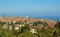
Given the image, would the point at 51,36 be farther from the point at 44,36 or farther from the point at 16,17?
the point at 16,17

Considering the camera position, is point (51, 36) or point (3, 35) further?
point (51, 36)

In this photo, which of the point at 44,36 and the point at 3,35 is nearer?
the point at 3,35

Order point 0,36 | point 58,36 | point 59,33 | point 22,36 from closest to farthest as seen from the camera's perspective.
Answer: point 0,36 → point 22,36 → point 58,36 → point 59,33

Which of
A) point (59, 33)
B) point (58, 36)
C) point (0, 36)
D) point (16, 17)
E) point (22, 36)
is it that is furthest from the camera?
point (16, 17)

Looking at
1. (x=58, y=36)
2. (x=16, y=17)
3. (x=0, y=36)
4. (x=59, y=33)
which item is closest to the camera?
(x=0, y=36)

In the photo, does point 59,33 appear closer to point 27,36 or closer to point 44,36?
point 44,36

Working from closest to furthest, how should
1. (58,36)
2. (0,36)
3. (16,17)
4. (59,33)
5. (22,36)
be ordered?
1. (0,36)
2. (22,36)
3. (58,36)
4. (59,33)
5. (16,17)

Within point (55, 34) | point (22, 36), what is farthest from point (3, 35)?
point (55, 34)

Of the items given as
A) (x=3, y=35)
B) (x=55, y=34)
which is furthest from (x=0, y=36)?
(x=55, y=34)
